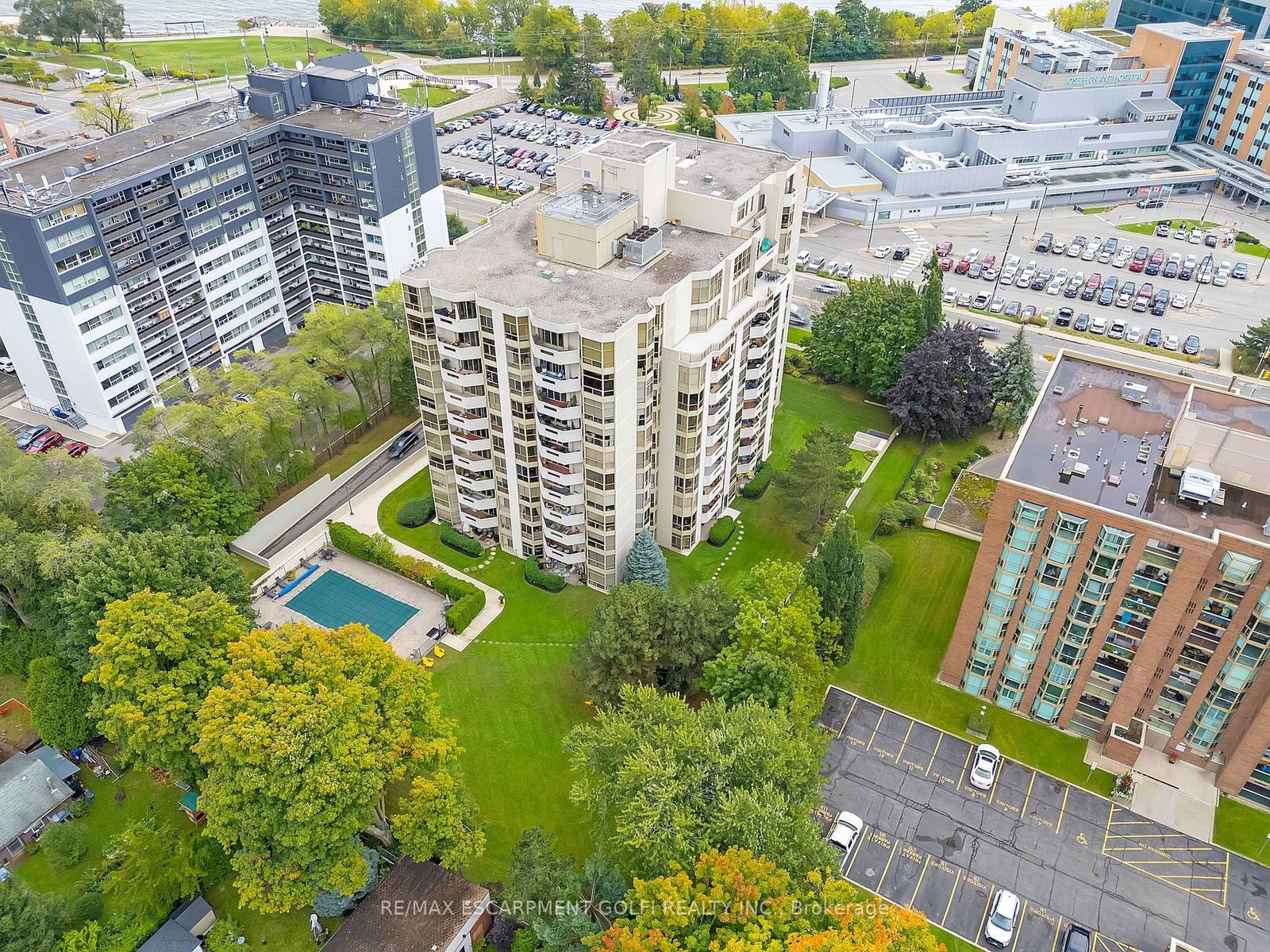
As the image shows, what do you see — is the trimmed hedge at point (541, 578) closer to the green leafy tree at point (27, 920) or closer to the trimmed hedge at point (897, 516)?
the trimmed hedge at point (897, 516)

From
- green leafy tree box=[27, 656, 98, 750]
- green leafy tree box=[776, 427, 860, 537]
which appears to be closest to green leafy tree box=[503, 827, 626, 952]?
green leafy tree box=[27, 656, 98, 750]

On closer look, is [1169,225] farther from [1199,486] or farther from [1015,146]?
[1199,486]

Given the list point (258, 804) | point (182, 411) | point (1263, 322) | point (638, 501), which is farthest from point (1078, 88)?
point (258, 804)

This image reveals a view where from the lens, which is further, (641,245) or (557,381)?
(641,245)

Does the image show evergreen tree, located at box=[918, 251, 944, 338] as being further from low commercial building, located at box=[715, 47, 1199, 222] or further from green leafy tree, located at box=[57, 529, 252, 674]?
green leafy tree, located at box=[57, 529, 252, 674]

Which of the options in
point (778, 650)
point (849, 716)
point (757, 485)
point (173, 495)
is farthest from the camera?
point (757, 485)

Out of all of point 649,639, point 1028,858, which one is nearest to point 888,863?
point 1028,858
